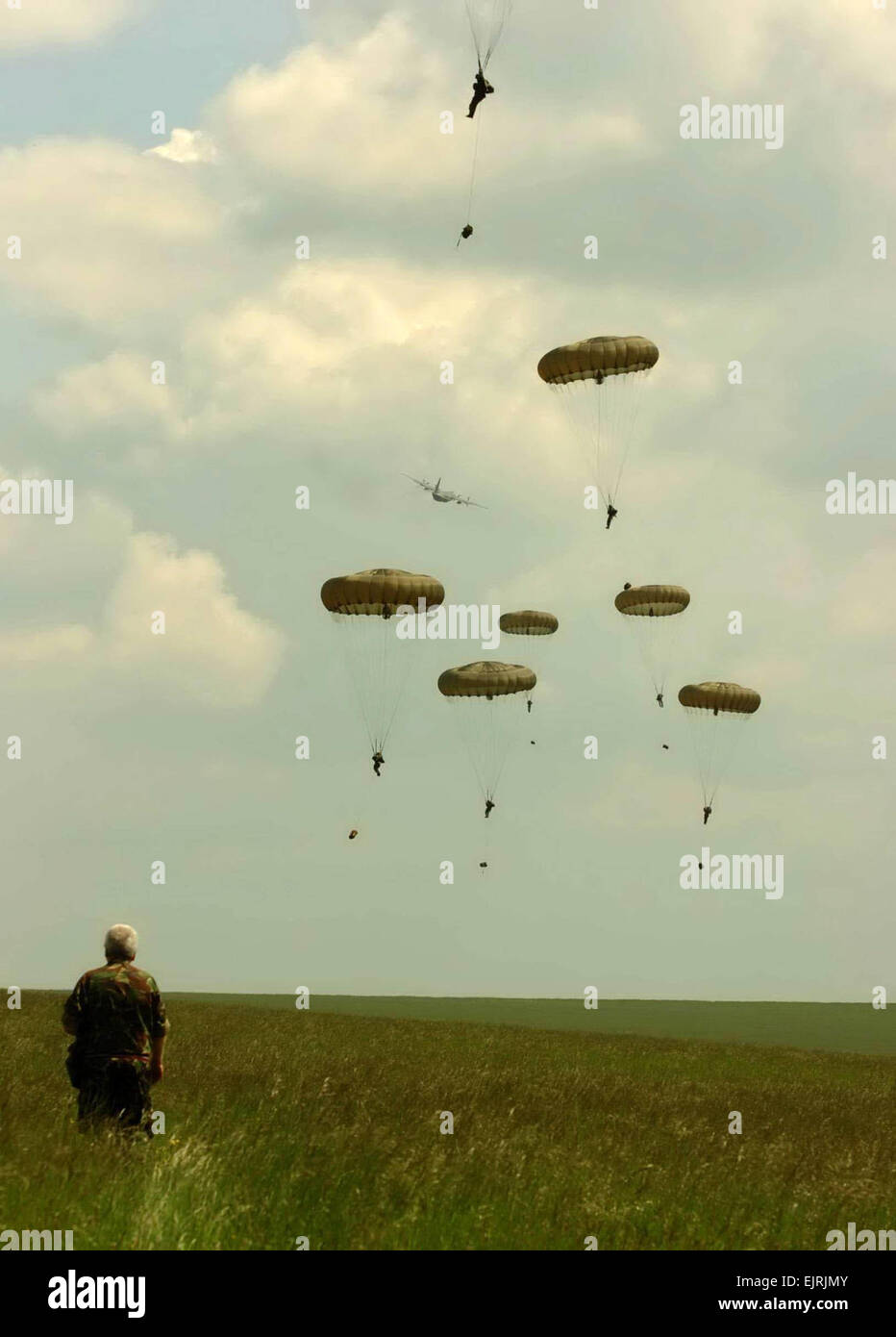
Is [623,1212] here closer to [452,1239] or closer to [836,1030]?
[452,1239]

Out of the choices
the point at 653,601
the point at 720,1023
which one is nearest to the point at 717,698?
the point at 653,601

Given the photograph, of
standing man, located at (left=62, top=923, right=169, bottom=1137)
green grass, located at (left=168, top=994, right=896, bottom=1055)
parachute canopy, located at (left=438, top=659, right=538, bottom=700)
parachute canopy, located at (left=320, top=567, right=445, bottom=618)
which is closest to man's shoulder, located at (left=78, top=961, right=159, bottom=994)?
standing man, located at (left=62, top=923, right=169, bottom=1137)

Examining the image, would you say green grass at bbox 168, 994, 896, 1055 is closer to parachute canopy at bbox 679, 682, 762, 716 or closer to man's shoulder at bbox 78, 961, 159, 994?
parachute canopy at bbox 679, 682, 762, 716

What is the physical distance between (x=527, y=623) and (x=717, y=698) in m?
6.59

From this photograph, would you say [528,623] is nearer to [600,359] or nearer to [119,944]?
[600,359]

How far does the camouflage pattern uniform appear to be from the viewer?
31.9 feet

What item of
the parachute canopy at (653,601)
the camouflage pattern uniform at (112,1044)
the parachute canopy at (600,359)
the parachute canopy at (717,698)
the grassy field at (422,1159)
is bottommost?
the grassy field at (422,1159)

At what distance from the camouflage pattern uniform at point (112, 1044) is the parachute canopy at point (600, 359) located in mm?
23607

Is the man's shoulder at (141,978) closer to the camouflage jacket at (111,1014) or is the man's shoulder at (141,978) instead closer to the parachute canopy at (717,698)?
the camouflage jacket at (111,1014)

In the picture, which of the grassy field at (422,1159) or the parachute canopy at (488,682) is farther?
the parachute canopy at (488,682)

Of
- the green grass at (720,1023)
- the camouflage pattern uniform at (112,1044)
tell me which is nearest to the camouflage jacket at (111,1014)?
the camouflage pattern uniform at (112,1044)

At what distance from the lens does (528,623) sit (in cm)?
4353

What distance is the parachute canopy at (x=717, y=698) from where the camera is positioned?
40.2 meters

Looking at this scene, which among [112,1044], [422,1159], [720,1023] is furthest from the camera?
[720,1023]
